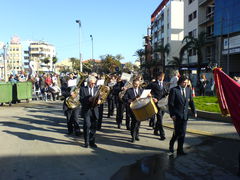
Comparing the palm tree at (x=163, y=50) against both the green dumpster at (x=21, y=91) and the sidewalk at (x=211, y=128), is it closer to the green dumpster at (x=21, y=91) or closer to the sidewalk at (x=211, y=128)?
the green dumpster at (x=21, y=91)

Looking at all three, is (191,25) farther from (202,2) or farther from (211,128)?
(211,128)

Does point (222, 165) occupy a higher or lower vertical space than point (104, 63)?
lower

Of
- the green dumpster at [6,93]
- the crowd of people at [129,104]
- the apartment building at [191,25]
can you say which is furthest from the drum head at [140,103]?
the apartment building at [191,25]

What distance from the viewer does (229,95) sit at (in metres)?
5.09

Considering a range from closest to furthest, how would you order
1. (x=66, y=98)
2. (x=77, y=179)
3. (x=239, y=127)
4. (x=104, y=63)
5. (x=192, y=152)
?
(x=77, y=179) < (x=239, y=127) < (x=192, y=152) < (x=66, y=98) < (x=104, y=63)

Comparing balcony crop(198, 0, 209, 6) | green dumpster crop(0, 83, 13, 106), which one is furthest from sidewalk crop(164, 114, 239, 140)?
balcony crop(198, 0, 209, 6)

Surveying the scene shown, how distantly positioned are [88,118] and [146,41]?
80139 mm

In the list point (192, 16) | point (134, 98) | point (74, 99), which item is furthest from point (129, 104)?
point (192, 16)

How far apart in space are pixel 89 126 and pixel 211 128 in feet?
13.9

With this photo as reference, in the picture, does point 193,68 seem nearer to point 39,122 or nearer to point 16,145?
point 39,122

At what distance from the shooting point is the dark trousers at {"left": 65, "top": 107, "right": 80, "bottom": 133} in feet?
25.4

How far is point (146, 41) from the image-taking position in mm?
84375

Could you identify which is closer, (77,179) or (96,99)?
(77,179)

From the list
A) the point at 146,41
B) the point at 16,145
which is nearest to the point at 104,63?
the point at 146,41
